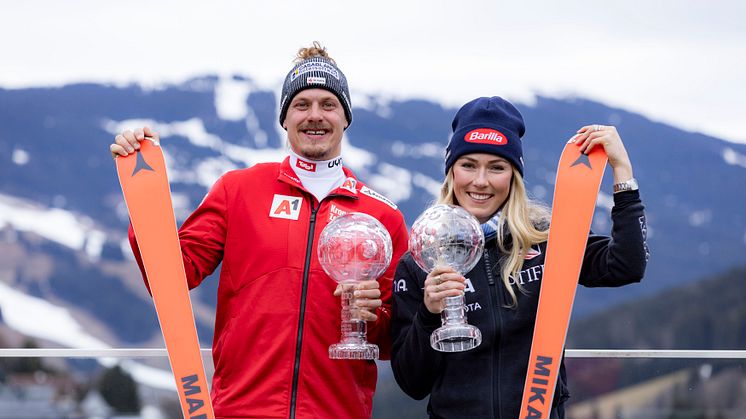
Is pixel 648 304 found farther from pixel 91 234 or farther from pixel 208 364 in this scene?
pixel 208 364

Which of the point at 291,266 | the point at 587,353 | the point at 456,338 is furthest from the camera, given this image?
the point at 587,353

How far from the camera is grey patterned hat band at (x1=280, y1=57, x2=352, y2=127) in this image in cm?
338

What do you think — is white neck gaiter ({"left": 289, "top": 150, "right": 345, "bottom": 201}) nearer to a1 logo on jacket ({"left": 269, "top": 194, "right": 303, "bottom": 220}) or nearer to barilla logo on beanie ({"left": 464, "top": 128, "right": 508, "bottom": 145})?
a1 logo on jacket ({"left": 269, "top": 194, "right": 303, "bottom": 220})

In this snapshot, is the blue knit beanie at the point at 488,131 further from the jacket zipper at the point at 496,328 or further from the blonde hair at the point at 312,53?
the blonde hair at the point at 312,53

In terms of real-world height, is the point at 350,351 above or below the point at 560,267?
below

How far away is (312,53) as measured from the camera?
3.56 m

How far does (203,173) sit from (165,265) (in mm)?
46482

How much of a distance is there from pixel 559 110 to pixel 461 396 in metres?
47.1

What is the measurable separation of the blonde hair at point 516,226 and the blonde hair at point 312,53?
729 millimetres

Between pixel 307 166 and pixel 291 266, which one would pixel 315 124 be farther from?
pixel 291 266

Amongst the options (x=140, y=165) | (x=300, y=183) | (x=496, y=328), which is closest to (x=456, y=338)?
(x=496, y=328)

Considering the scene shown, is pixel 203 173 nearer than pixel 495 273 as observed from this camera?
No

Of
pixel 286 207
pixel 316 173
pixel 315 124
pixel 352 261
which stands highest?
pixel 315 124

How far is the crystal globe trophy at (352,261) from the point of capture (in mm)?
3011
